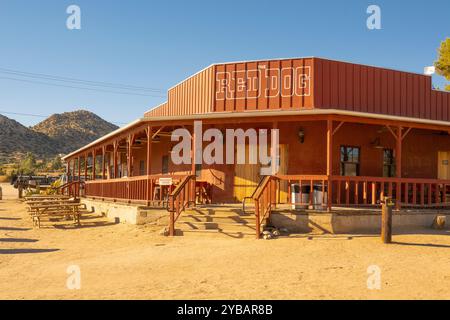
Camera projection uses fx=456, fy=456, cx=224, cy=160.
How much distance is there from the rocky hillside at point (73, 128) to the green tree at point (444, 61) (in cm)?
7262

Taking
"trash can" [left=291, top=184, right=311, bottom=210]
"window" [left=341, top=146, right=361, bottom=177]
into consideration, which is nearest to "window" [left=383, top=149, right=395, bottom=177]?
"window" [left=341, top=146, right=361, bottom=177]

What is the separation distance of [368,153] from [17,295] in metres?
11.9

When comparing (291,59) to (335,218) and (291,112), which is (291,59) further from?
(335,218)

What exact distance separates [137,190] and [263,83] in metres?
5.52

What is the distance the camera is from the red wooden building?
549 inches

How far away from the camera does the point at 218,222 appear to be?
12.1 m

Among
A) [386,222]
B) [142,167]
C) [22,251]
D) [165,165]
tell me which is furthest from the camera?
[142,167]

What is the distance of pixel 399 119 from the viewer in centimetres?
1327

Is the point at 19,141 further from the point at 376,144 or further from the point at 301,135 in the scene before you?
the point at 376,144

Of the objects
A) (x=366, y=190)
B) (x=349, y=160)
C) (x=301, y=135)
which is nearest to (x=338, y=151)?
(x=349, y=160)

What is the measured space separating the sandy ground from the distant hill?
2947 inches

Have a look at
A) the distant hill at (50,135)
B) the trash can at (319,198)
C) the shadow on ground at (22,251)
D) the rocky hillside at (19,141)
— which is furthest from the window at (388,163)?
the rocky hillside at (19,141)

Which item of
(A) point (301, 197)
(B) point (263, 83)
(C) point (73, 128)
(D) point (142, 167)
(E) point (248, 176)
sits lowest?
(A) point (301, 197)

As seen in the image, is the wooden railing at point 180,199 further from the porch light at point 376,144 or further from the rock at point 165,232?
the porch light at point 376,144
